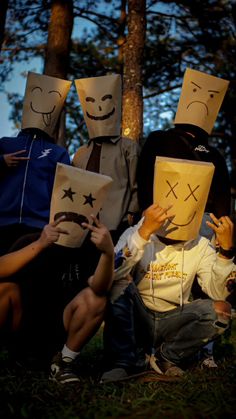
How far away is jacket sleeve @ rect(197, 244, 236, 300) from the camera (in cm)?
270

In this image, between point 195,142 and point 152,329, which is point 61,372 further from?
point 195,142

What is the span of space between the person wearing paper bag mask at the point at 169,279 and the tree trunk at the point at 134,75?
2.77 m

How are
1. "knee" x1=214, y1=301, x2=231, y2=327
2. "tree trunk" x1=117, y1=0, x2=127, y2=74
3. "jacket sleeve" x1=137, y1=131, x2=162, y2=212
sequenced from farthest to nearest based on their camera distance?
"tree trunk" x1=117, y1=0, x2=127, y2=74 → "jacket sleeve" x1=137, y1=131, x2=162, y2=212 → "knee" x1=214, y1=301, x2=231, y2=327

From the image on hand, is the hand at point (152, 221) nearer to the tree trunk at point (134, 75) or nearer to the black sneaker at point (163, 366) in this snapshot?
the black sneaker at point (163, 366)

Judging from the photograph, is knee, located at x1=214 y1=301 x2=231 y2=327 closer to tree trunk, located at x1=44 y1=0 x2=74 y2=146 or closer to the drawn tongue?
the drawn tongue

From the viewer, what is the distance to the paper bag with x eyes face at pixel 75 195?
8.43 ft

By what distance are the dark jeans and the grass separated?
0.14 meters

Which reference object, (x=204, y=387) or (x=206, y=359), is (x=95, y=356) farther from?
(x=204, y=387)

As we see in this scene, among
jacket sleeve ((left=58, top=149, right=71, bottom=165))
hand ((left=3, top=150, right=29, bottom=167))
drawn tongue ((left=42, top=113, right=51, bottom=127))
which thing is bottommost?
hand ((left=3, top=150, right=29, bottom=167))

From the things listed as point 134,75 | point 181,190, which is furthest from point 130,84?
point 181,190

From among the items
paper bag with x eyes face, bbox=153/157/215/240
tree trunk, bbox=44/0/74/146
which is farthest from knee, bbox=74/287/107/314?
tree trunk, bbox=44/0/74/146

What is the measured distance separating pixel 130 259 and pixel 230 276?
523 millimetres

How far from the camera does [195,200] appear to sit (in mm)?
2756

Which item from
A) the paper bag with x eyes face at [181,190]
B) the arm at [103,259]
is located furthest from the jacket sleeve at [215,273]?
the arm at [103,259]
